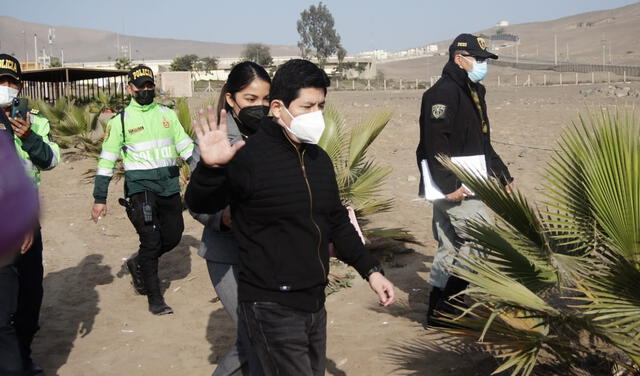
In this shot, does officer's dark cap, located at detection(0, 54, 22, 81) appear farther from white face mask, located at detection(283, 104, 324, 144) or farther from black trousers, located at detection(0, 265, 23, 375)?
white face mask, located at detection(283, 104, 324, 144)

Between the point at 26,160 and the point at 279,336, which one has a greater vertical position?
the point at 26,160

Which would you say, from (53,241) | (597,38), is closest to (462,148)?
(53,241)

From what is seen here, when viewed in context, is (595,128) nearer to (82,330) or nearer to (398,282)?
(398,282)

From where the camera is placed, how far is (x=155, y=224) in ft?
21.1

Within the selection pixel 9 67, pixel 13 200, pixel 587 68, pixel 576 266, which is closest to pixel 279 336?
pixel 576 266

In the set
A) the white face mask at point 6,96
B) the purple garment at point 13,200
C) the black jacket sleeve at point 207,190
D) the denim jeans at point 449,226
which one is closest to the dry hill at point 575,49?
the denim jeans at point 449,226

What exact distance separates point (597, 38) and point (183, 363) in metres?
140

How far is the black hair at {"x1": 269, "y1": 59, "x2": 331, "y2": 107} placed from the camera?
10.3 ft

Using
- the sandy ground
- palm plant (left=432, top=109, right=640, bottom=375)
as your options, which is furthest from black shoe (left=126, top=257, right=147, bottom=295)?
palm plant (left=432, top=109, right=640, bottom=375)

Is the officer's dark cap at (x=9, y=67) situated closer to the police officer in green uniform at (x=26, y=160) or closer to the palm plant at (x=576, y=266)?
the police officer in green uniform at (x=26, y=160)

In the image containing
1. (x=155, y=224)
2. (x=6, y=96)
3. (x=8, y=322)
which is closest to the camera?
(x=8, y=322)

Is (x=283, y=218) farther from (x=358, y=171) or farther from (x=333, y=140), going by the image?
(x=358, y=171)

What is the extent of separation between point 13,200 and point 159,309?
5.52 metres

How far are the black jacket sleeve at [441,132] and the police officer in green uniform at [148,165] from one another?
227 centimetres
